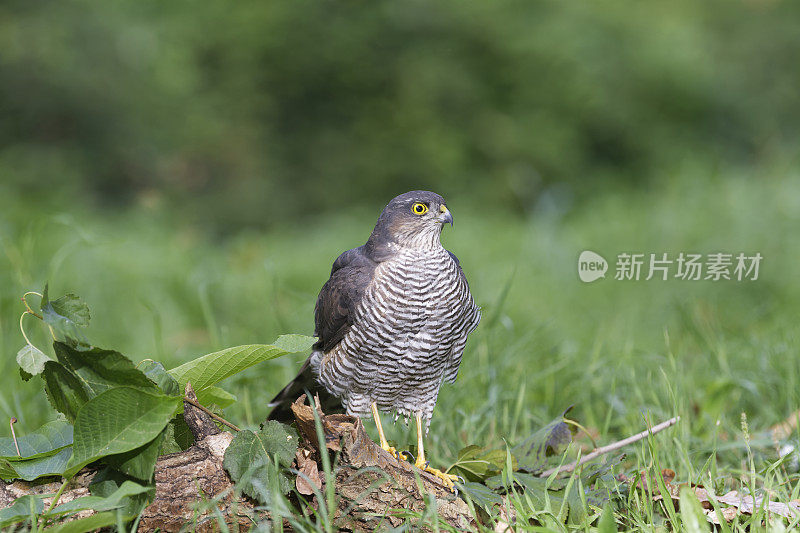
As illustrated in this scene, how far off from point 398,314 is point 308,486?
677mm

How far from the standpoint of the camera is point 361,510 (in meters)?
2.26

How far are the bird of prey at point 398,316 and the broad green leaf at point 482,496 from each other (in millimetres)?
87

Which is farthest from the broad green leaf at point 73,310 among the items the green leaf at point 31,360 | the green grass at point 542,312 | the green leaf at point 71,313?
the green grass at point 542,312

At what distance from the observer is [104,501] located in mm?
1930

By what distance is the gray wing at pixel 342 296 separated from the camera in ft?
8.96

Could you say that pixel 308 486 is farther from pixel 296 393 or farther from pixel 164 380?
pixel 296 393

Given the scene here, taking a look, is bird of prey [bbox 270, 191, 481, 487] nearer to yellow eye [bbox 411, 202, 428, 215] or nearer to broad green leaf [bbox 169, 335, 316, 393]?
yellow eye [bbox 411, 202, 428, 215]

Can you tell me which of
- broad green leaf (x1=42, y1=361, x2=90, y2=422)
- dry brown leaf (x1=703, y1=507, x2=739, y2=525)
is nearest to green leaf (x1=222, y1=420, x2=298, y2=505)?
broad green leaf (x1=42, y1=361, x2=90, y2=422)

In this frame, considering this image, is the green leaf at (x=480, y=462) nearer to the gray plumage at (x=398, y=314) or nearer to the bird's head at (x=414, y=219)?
the gray plumage at (x=398, y=314)

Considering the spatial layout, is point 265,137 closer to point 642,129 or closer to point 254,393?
point 642,129

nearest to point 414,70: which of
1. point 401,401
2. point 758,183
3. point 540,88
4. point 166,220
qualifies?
point 540,88

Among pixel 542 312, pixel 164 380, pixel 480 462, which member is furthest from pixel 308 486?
pixel 542 312

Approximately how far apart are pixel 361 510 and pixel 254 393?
5.53ft

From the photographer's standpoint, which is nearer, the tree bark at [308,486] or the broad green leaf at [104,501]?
the broad green leaf at [104,501]
